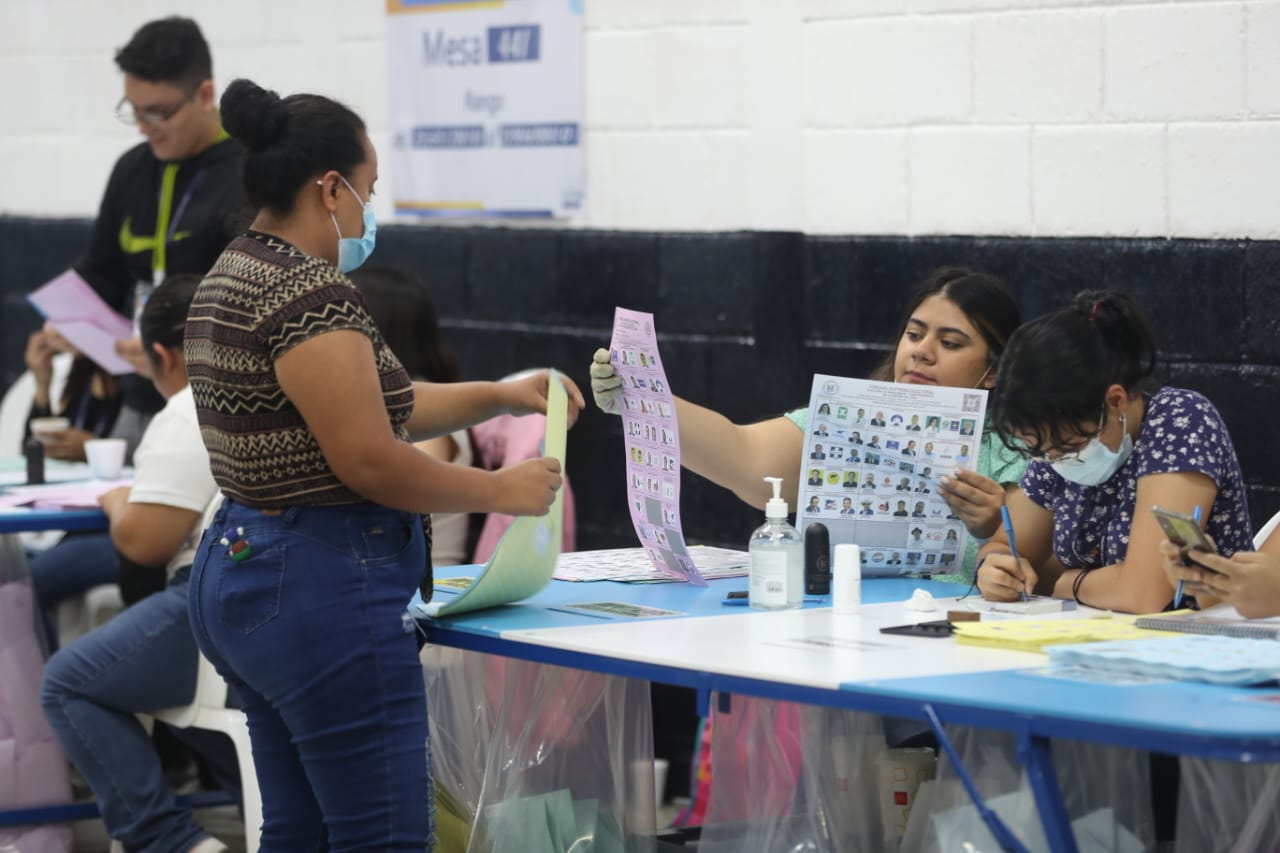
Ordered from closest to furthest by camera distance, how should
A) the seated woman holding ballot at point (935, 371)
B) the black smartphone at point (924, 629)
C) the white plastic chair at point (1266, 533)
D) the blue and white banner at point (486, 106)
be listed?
the black smartphone at point (924, 629) < the white plastic chair at point (1266, 533) < the seated woman holding ballot at point (935, 371) < the blue and white banner at point (486, 106)

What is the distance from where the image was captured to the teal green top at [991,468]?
3053 millimetres

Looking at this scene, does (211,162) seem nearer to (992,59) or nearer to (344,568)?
(992,59)

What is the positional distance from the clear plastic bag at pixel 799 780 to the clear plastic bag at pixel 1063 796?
0.74 ft

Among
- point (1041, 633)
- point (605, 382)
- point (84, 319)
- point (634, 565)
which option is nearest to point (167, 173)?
point (84, 319)

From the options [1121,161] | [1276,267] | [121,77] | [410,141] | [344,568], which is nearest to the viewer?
[344,568]

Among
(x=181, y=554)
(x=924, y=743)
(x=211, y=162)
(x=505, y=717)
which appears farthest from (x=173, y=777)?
(x=924, y=743)

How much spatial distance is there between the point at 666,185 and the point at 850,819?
215 cm

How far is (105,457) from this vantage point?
411cm

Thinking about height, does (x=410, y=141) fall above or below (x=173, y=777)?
above

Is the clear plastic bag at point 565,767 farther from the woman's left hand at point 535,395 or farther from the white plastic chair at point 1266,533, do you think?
the white plastic chair at point 1266,533

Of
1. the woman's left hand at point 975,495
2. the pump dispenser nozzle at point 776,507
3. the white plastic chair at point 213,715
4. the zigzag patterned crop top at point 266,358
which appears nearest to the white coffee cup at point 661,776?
the white plastic chair at point 213,715

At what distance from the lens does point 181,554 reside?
3.60 meters

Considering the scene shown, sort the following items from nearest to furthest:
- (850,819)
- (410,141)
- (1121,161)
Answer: (850,819) → (1121,161) → (410,141)

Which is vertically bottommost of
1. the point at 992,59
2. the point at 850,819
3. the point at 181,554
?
the point at 850,819
